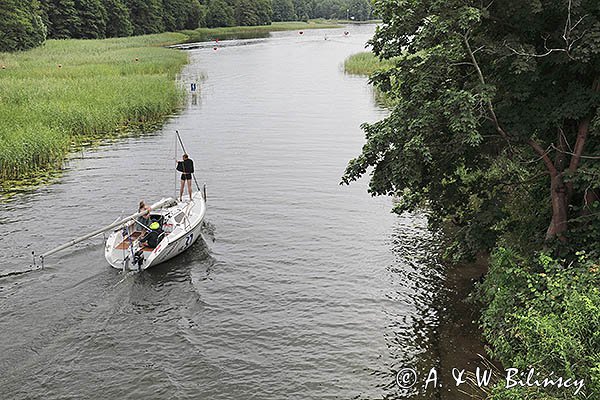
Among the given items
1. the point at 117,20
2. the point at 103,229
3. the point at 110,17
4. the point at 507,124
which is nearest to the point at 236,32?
the point at 117,20

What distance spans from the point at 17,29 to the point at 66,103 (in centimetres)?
4336

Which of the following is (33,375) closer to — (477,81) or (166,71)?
(477,81)

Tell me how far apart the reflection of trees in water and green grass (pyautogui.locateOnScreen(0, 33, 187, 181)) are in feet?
54.8

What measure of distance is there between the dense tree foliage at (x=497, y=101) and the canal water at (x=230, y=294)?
3.60m

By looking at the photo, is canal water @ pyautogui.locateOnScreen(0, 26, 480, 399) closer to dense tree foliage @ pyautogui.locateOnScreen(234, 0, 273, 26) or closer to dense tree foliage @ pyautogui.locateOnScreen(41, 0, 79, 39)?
dense tree foliage @ pyautogui.locateOnScreen(41, 0, 79, 39)

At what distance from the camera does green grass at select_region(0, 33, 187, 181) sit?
1041 inches

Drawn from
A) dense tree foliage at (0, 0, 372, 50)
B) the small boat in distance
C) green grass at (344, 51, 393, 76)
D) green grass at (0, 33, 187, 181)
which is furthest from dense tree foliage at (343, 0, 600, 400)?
dense tree foliage at (0, 0, 372, 50)

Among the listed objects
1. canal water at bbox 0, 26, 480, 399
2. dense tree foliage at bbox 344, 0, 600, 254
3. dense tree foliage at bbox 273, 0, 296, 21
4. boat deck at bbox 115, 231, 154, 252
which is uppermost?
dense tree foliage at bbox 273, 0, 296, 21

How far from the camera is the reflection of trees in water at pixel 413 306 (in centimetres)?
1213

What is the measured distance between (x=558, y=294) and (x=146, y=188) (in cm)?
1887

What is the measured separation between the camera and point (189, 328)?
1393 centimetres

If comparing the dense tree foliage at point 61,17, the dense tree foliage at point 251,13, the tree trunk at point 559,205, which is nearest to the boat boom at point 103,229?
the tree trunk at point 559,205

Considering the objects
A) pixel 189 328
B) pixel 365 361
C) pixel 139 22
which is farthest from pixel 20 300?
pixel 139 22

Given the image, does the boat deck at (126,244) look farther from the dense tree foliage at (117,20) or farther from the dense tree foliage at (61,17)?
the dense tree foliage at (117,20)
